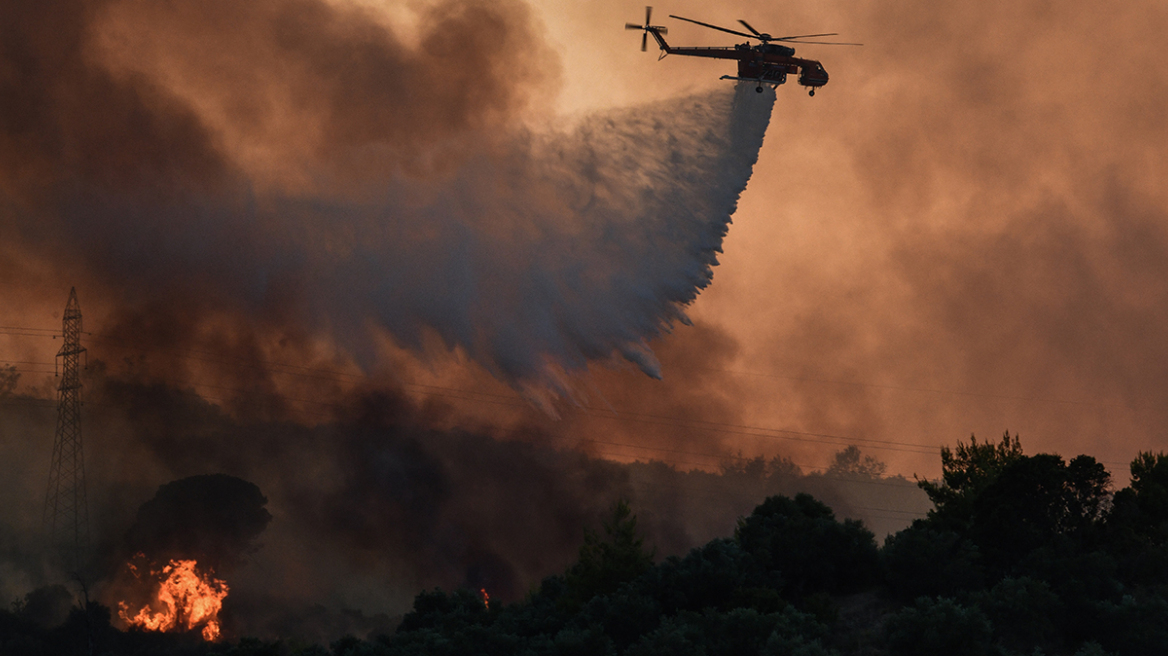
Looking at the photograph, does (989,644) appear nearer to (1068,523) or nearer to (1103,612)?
(1103,612)

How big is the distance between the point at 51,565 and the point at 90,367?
28.7m

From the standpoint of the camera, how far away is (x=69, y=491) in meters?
142

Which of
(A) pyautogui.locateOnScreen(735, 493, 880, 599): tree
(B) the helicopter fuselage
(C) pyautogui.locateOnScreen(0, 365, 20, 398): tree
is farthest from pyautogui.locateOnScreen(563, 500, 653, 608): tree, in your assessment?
(C) pyautogui.locateOnScreen(0, 365, 20, 398): tree

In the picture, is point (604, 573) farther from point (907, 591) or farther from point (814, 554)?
point (907, 591)

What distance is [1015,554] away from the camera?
1462 inches

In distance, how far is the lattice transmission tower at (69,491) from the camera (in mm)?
108750

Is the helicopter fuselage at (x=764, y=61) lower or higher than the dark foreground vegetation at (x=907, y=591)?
higher

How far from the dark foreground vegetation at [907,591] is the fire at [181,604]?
82181 millimetres

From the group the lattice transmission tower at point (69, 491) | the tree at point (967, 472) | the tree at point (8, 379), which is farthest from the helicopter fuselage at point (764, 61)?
the tree at point (8, 379)

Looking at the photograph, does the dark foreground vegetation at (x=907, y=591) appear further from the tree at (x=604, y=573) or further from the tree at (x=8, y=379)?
the tree at (x=8, y=379)

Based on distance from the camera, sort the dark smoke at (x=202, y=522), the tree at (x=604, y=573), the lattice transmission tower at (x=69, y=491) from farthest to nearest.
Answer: the dark smoke at (x=202, y=522)
the lattice transmission tower at (x=69, y=491)
the tree at (x=604, y=573)

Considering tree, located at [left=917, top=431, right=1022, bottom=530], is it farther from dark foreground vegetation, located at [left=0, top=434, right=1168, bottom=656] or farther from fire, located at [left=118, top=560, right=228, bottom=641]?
fire, located at [left=118, top=560, right=228, bottom=641]

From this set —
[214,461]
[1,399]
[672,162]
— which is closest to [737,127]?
[672,162]

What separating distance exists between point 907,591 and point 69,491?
435ft
